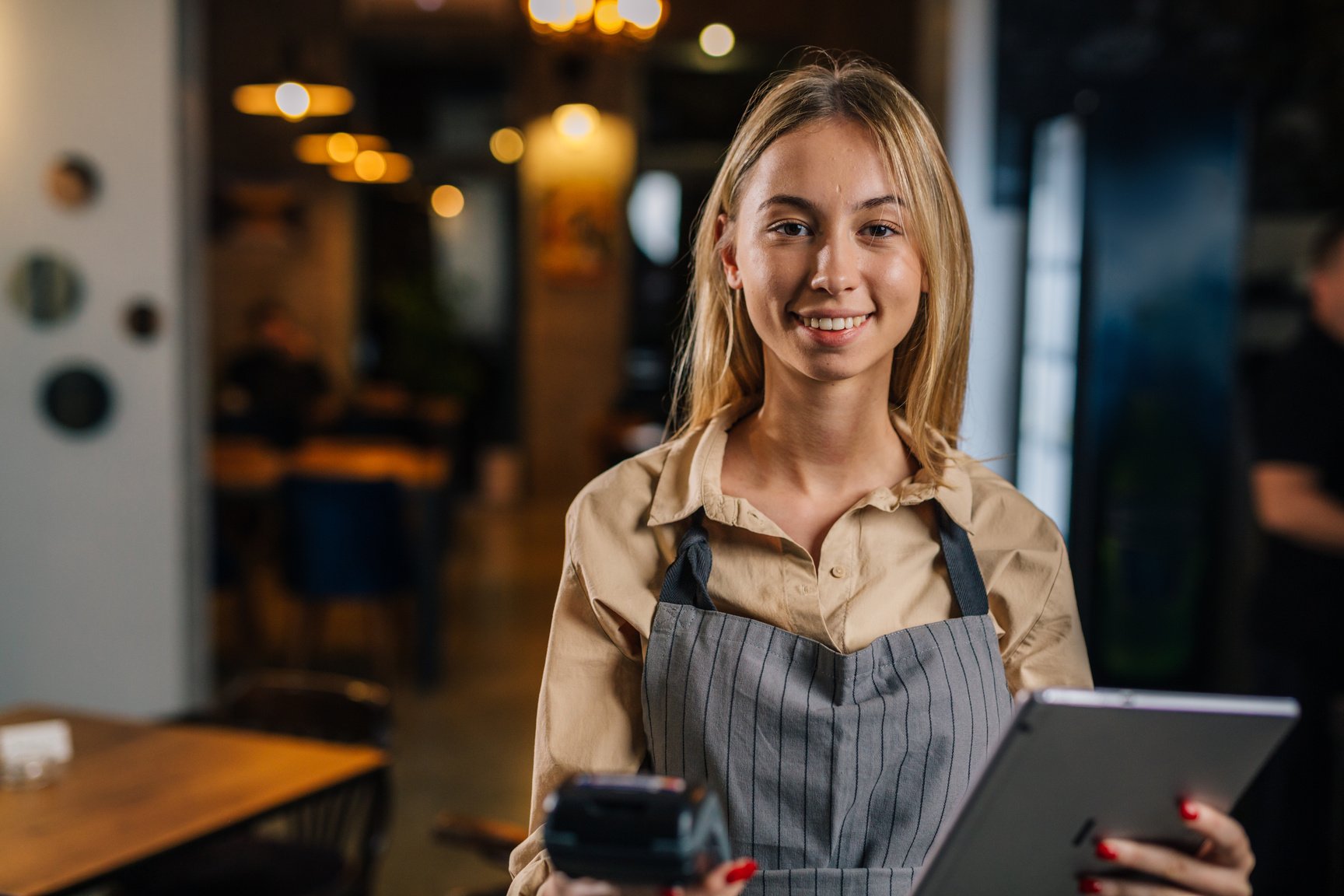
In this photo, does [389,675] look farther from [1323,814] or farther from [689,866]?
[689,866]

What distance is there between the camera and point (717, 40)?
34.3ft

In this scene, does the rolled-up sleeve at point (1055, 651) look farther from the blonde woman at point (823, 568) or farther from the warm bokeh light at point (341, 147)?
the warm bokeh light at point (341, 147)

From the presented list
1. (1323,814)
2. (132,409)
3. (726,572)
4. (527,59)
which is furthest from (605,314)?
(726,572)

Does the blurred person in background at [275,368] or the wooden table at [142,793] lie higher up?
the blurred person in background at [275,368]

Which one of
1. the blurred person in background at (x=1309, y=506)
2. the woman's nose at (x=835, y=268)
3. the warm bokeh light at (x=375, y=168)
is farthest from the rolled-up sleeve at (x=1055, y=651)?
the warm bokeh light at (x=375, y=168)

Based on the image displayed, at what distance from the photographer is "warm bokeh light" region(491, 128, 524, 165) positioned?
11070 millimetres

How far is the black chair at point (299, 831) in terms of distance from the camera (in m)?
2.62

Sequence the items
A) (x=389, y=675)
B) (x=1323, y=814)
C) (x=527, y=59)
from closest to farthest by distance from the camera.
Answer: (x=1323, y=814) → (x=389, y=675) → (x=527, y=59)

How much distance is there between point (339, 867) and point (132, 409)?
2.64m

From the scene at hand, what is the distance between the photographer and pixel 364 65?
1098cm

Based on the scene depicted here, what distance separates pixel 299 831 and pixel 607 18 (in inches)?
201

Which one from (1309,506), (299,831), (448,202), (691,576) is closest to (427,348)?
(448,202)

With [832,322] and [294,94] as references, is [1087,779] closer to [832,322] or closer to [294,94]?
[832,322]

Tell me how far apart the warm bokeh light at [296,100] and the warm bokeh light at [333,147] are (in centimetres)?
191
